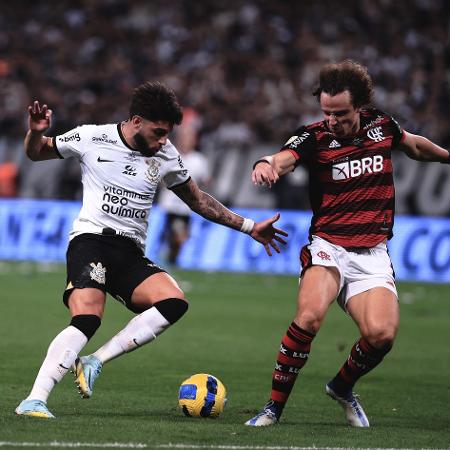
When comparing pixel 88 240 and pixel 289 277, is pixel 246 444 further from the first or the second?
pixel 289 277

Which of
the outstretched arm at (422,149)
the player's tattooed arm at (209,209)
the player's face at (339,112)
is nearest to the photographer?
the player's face at (339,112)

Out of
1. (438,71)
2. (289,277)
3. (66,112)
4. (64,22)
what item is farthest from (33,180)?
(438,71)

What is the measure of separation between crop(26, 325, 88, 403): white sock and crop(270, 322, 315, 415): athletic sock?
1.28 meters

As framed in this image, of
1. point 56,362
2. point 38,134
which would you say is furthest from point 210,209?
point 56,362

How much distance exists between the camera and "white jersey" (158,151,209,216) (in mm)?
18703

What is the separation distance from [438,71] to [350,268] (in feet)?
55.6

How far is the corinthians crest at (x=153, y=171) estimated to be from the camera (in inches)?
297

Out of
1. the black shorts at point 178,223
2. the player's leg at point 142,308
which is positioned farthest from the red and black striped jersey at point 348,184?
the black shorts at point 178,223

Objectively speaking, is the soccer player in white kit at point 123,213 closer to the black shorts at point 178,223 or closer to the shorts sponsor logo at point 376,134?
the shorts sponsor logo at point 376,134

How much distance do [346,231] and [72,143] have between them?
6.32 ft

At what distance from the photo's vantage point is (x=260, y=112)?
24688 mm

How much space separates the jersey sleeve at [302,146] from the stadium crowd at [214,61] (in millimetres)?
15328

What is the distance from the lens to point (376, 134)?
24.6 ft

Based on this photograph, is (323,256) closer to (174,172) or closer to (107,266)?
(174,172)
